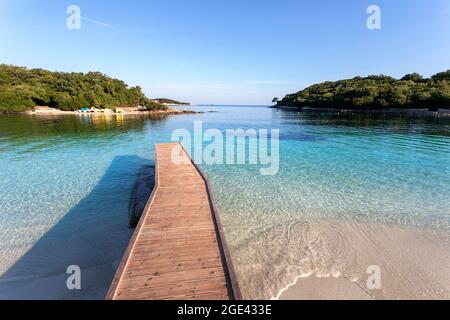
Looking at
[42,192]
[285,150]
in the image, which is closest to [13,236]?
[42,192]

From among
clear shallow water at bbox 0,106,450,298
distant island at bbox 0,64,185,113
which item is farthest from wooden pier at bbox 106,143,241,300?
distant island at bbox 0,64,185,113

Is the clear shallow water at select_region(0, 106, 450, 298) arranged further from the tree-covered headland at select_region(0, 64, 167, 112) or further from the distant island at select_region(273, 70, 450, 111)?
the distant island at select_region(273, 70, 450, 111)

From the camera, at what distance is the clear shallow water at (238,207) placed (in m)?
5.84

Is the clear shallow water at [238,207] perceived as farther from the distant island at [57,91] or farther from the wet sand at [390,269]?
the distant island at [57,91]

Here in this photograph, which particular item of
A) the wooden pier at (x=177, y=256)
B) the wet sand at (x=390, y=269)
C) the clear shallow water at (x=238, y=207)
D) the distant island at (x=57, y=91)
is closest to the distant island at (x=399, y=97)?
the distant island at (x=57, y=91)

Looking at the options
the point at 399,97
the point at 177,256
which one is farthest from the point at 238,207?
the point at 399,97

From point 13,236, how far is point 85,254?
3.02 m

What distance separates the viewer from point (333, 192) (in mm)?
10766

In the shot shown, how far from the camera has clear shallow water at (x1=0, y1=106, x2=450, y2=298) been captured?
5836 millimetres

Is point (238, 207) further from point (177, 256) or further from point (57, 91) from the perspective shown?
point (57, 91)

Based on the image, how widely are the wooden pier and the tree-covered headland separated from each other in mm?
85784

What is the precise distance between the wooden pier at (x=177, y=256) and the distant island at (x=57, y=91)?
85676mm

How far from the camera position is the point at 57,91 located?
8069 centimetres
